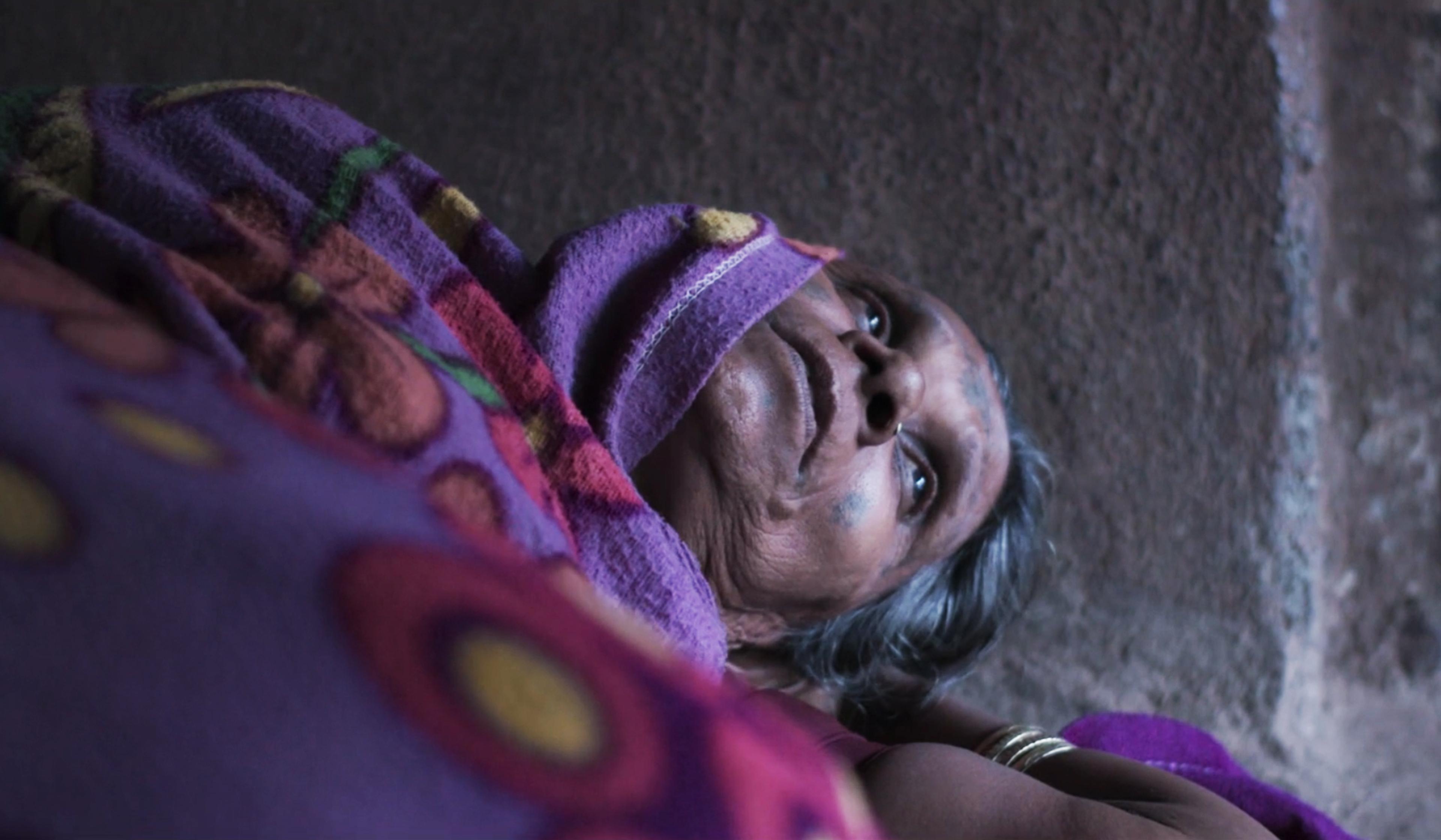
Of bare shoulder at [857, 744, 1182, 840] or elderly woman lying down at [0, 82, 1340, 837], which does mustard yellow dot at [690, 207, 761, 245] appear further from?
bare shoulder at [857, 744, 1182, 840]

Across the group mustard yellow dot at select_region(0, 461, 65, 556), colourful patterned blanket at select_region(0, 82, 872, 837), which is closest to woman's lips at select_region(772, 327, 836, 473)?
colourful patterned blanket at select_region(0, 82, 872, 837)

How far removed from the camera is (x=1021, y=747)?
1.45 m

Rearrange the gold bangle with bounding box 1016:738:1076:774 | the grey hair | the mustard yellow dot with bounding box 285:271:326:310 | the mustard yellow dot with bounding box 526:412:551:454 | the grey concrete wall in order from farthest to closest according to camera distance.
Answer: the grey concrete wall → the grey hair → the gold bangle with bounding box 1016:738:1076:774 → the mustard yellow dot with bounding box 526:412:551:454 → the mustard yellow dot with bounding box 285:271:326:310

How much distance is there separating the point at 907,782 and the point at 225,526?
92 cm

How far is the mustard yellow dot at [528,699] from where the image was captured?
0.43 metres

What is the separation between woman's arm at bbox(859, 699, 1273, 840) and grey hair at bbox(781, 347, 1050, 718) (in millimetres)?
326

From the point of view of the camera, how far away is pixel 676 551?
1039 millimetres

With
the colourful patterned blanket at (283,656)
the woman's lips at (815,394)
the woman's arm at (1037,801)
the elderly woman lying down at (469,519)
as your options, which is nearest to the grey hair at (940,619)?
the elderly woman lying down at (469,519)

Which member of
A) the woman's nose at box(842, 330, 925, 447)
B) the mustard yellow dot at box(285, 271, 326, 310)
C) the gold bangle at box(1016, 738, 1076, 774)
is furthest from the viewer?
the gold bangle at box(1016, 738, 1076, 774)

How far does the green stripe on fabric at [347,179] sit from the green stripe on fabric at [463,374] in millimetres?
232

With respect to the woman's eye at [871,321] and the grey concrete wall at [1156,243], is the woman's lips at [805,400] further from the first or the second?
the grey concrete wall at [1156,243]

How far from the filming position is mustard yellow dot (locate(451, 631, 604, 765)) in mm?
434

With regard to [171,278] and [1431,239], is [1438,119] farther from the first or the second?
[171,278]

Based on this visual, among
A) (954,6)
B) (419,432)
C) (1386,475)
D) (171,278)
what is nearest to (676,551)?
(419,432)
